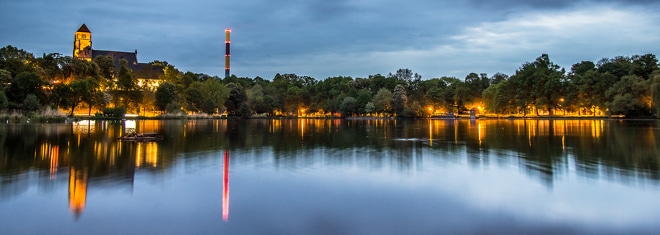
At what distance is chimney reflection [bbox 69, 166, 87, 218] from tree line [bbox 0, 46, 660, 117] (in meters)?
44.8

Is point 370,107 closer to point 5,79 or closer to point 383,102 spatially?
point 383,102

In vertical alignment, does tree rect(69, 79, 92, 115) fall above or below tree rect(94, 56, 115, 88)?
below

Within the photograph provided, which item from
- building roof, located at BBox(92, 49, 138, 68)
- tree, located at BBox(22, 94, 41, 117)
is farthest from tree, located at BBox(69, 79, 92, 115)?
building roof, located at BBox(92, 49, 138, 68)

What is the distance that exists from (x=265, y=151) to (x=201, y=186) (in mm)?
9507

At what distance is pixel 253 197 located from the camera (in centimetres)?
1047

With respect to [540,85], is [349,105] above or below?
below

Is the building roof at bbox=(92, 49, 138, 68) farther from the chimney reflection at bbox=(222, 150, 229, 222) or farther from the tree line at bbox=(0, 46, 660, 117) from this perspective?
the chimney reflection at bbox=(222, 150, 229, 222)

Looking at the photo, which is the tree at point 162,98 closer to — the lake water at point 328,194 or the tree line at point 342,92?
the tree line at point 342,92

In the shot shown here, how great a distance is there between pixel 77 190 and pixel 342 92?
380ft

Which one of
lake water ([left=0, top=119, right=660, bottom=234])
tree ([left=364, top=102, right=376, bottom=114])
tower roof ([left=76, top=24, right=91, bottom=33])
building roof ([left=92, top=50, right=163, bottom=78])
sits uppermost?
tower roof ([left=76, top=24, right=91, bottom=33])

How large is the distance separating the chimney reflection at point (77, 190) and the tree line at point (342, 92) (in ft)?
147

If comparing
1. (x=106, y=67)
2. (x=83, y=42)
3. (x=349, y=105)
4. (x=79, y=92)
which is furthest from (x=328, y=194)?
(x=83, y=42)

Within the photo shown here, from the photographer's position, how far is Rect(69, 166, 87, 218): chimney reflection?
930 cm

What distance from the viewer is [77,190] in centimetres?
1108
